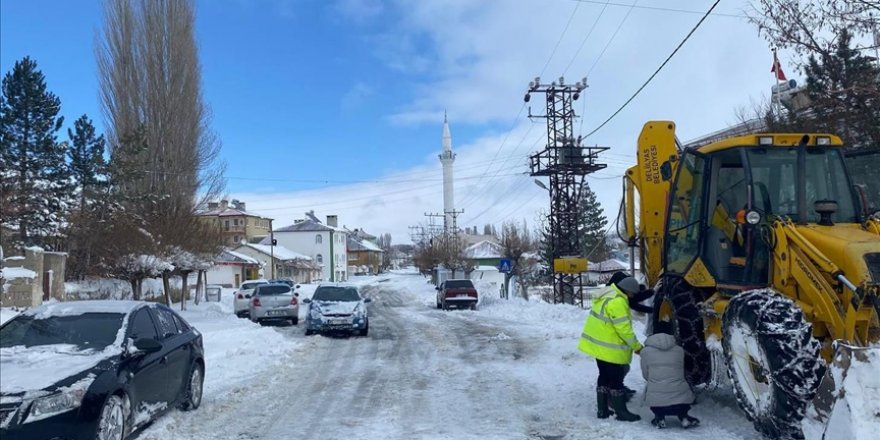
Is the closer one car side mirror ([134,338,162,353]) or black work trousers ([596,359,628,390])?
car side mirror ([134,338,162,353])

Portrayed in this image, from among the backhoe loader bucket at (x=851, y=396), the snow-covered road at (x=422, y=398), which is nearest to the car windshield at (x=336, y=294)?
the snow-covered road at (x=422, y=398)

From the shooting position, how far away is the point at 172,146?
124 ft

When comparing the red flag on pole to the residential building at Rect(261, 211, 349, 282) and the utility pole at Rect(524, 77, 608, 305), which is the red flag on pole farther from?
the residential building at Rect(261, 211, 349, 282)

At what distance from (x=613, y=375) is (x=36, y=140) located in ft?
104

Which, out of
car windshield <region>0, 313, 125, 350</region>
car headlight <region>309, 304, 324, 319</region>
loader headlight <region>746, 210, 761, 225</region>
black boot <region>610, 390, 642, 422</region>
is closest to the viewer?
loader headlight <region>746, 210, 761, 225</region>

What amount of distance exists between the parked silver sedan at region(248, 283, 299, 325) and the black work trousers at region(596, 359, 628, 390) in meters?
18.3

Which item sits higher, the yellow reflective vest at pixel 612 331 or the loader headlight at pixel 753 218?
the loader headlight at pixel 753 218

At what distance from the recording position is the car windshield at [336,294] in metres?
20.1

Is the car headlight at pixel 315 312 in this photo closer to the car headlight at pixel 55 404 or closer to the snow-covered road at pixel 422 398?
the snow-covered road at pixel 422 398

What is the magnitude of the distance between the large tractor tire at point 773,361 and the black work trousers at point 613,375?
1374 millimetres

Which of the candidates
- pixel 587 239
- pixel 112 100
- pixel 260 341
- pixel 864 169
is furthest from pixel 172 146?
pixel 587 239

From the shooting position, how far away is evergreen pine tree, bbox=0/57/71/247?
1092 inches

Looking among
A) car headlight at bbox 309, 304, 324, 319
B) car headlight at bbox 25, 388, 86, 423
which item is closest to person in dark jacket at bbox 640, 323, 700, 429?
car headlight at bbox 25, 388, 86, 423

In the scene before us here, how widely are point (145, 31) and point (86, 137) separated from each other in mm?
9802
